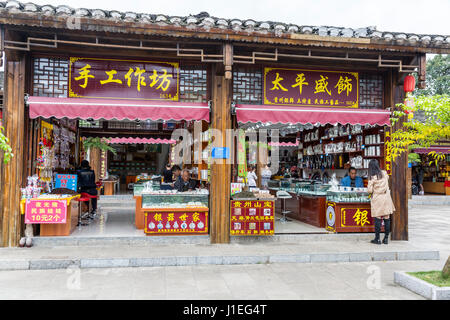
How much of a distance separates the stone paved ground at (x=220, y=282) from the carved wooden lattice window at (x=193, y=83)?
357cm

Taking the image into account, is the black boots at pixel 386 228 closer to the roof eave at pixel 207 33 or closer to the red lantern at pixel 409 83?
the red lantern at pixel 409 83

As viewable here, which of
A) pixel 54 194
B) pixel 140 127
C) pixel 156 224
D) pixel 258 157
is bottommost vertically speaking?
pixel 156 224

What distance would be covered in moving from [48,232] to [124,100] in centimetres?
313

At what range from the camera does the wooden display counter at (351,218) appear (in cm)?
863

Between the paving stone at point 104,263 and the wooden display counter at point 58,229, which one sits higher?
the wooden display counter at point 58,229

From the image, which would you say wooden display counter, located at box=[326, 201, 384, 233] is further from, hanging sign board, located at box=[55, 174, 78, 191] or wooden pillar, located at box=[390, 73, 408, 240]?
hanging sign board, located at box=[55, 174, 78, 191]

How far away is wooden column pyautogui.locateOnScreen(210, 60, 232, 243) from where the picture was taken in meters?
7.88

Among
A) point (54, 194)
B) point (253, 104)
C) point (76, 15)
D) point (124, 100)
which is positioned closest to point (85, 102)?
point (124, 100)

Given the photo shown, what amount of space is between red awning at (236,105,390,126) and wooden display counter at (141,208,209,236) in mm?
2226

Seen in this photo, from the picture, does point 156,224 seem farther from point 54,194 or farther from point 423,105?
point 423,105

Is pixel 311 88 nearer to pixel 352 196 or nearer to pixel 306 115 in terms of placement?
pixel 306 115

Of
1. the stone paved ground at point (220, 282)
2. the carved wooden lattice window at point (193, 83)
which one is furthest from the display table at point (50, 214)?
the carved wooden lattice window at point (193, 83)

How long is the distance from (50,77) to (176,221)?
3900 mm
